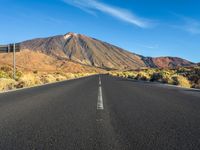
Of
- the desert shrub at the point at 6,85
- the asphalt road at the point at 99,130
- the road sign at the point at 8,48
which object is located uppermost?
the road sign at the point at 8,48

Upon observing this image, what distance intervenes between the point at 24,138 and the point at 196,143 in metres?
3.06

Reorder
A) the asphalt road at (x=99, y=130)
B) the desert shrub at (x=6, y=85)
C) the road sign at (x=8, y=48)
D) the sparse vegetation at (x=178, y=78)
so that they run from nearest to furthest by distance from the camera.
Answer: the asphalt road at (x=99, y=130) < the desert shrub at (x=6, y=85) < the sparse vegetation at (x=178, y=78) < the road sign at (x=8, y=48)

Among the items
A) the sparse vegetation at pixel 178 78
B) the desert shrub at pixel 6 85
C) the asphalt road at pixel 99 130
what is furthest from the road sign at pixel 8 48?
the asphalt road at pixel 99 130

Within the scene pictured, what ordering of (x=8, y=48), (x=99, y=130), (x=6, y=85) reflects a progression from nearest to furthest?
(x=99, y=130), (x=6, y=85), (x=8, y=48)

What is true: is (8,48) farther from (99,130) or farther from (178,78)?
(99,130)

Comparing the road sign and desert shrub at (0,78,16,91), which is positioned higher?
the road sign

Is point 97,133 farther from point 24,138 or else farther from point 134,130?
point 24,138

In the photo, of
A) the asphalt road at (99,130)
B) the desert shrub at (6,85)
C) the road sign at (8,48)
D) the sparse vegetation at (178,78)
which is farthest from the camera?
the road sign at (8,48)

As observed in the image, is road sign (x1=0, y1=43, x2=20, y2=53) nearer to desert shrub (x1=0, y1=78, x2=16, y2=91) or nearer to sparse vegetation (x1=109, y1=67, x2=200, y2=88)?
desert shrub (x1=0, y1=78, x2=16, y2=91)

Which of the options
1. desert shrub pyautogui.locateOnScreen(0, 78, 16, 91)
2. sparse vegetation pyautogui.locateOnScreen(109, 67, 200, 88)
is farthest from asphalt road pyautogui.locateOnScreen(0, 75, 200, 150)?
sparse vegetation pyautogui.locateOnScreen(109, 67, 200, 88)

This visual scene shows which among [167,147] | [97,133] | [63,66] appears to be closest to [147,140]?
[167,147]

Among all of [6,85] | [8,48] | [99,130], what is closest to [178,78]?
[6,85]

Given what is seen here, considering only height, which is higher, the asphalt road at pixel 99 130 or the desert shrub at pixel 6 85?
the desert shrub at pixel 6 85

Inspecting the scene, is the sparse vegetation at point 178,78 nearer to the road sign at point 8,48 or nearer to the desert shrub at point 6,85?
the desert shrub at point 6,85
